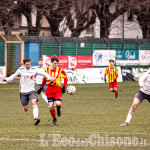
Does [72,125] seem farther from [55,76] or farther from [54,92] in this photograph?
[55,76]

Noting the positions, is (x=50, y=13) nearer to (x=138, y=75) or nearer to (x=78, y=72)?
(x=78, y=72)

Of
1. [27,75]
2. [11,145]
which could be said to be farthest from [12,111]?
[11,145]

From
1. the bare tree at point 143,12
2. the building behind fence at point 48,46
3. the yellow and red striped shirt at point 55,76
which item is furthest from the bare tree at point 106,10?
the yellow and red striped shirt at point 55,76

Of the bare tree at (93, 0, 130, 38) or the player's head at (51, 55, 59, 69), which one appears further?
the bare tree at (93, 0, 130, 38)

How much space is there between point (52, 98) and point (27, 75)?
93 centimetres

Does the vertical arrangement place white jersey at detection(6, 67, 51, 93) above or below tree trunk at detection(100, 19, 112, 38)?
below

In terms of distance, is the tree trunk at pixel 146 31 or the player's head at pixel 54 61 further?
the tree trunk at pixel 146 31

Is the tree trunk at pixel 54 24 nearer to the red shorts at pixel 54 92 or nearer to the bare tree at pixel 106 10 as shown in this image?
the bare tree at pixel 106 10

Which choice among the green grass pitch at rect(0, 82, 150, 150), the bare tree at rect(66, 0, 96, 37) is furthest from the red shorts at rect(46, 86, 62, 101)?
the bare tree at rect(66, 0, 96, 37)

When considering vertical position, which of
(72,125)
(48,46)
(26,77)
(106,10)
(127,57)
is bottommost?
(72,125)

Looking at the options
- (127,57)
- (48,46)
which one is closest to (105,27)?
(127,57)

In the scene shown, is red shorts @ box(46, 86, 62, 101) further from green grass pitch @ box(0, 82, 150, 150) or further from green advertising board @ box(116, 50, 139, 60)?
green advertising board @ box(116, 50, 139, 60)

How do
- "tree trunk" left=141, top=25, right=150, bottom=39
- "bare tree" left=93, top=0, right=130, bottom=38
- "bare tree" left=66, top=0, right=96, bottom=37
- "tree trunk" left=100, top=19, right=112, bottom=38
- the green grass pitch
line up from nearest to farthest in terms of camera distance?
the green grass pitch, "bare tree" left=66, top=0, right=96, bottom=37, "bare tree" left=93, top=0, right=130, bottom=38, "tree trunk" left=100, top=19, right=112, bottom=38, "tree trunk" left=141, top=25, right=150, bottom=39

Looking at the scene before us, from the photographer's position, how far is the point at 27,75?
41.3ft
